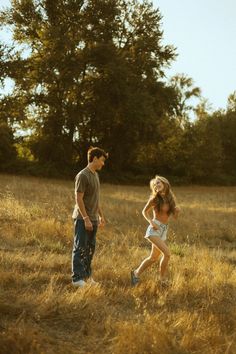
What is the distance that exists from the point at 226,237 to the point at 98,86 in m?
24.5

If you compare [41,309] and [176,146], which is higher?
[176,146]

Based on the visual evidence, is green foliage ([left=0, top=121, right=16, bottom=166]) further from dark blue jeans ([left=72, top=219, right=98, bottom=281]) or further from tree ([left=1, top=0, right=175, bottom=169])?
dark blue jeans ([left=72, top=219, right=98, bottom=281])

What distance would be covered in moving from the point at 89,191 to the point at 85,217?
0.45 m

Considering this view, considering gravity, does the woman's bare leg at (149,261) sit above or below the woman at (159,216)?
below

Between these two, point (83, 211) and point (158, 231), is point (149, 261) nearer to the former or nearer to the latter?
point (158, 231)

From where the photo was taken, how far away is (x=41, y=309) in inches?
226

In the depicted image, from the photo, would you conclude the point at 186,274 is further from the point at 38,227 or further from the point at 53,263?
the point at 38,227

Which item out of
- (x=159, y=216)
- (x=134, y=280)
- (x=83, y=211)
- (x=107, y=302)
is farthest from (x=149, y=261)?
(x=107, y=302)

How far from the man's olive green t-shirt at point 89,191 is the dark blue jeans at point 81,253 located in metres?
0.13

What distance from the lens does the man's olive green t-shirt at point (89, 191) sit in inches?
290

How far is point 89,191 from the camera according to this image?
7453 mm

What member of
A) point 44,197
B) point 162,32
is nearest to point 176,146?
point 162,32

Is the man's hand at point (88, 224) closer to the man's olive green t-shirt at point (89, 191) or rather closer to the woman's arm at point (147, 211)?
the man's olive green t-shirt at point (89, 191)

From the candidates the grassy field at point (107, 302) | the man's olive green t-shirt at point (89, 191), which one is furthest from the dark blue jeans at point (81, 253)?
the grassy field at point (107, 302)
